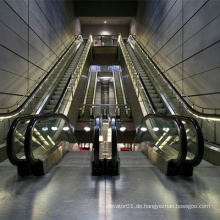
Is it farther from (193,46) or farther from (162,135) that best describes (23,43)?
(193,46)

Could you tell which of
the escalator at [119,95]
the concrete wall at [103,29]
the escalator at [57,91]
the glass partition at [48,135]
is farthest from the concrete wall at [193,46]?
the concrete wall at [103,29]

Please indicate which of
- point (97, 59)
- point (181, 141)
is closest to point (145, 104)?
point (181, 141)

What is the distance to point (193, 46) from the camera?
554cm

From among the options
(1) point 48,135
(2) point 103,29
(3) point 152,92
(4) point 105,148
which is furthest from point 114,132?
(2) point 103,29

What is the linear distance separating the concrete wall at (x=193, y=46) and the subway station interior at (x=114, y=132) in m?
0.03

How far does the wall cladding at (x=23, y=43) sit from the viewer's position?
487 cm

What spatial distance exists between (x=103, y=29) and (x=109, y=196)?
66.1 feet

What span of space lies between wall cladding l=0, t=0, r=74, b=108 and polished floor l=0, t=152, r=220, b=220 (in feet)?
10.8

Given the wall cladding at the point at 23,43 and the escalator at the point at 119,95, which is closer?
the wall cladding at the point at 23,43

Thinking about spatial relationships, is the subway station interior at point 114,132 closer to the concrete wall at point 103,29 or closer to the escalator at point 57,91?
the escalator at point 57,91

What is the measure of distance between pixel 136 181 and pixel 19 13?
6525 millimetres

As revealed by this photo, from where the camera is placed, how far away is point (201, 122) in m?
4.50

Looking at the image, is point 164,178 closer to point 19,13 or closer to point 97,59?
point 19,13

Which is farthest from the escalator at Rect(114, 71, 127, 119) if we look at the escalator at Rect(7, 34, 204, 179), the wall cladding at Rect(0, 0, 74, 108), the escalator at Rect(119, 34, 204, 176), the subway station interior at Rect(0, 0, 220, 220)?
the escalator at Rect(7, 34, 204, 179)
